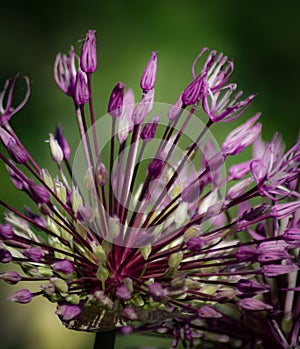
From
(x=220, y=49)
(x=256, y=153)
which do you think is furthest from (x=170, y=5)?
(x=256, y=153)

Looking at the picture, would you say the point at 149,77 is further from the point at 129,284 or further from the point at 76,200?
the point at 129,284

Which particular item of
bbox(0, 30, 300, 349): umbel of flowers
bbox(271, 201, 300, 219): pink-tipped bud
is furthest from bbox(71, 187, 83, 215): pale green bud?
bbox(271, 201, 300, 219): pink-tipped bud

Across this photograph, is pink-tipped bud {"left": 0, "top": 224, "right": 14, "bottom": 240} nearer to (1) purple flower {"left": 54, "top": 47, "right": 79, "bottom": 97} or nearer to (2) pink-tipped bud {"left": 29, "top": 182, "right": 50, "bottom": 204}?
(2) pink-tipped bud {"left": 29, "top": 182, "right": 50, "bottom": 204}

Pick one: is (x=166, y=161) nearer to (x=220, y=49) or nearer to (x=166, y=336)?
(x=166, y=336)

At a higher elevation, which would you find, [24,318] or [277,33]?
[277,33]

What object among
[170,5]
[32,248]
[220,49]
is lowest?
[32,248]

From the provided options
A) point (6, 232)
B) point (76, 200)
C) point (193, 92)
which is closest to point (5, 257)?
point (6, 232)
